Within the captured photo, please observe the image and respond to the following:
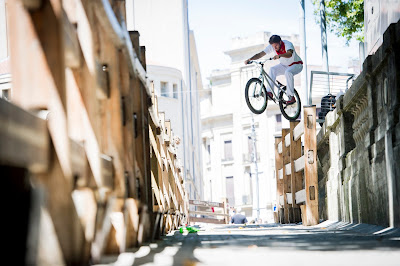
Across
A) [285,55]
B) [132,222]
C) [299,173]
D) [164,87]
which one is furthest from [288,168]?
[164,87]

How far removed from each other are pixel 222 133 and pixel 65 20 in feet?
235

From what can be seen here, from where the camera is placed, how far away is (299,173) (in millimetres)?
14875

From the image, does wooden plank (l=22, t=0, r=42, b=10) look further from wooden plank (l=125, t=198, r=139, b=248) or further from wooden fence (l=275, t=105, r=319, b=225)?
wooden fence (l=275, t=105, r=319, b=225)

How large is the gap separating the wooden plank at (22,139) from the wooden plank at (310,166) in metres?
10.2

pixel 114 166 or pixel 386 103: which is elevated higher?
pixel 386 103

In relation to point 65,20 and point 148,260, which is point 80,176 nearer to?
point 65,20

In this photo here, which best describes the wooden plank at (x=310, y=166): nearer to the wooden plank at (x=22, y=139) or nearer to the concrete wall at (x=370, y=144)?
the concrete wall at (x=370, y=144)

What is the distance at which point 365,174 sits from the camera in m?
9.49

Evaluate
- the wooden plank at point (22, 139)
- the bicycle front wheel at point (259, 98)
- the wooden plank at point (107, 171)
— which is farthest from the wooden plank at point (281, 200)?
the wooden plank at point (22, 139)

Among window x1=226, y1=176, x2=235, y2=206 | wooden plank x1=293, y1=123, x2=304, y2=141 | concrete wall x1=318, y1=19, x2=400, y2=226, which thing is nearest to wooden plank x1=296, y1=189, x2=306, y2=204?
concrete wall x1=318, y1=19, x2=400, y2=226

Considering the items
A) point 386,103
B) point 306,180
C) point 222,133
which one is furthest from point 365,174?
point 222,133

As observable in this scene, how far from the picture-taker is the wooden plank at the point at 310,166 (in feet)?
41.5

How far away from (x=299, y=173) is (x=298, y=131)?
1.33 m

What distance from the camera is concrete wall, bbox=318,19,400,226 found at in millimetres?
7523
